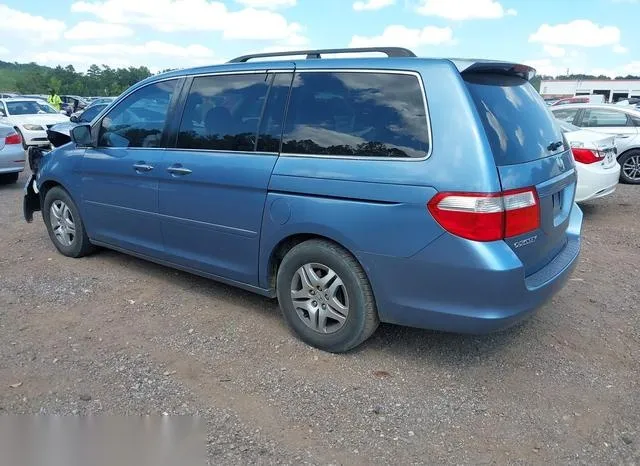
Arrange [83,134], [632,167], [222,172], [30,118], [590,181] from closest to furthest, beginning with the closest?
[222,172], [83,134], [590,181], [632,167], [30,118]

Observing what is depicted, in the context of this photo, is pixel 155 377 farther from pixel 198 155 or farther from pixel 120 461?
pixel 198 155

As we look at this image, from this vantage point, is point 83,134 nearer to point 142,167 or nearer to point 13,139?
point 142,167

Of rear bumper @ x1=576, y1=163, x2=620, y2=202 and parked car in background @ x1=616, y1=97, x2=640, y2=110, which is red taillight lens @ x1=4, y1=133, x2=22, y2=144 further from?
parked car in background @ x1=616, y1=97, x2=640, y2=110

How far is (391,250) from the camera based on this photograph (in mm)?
3092

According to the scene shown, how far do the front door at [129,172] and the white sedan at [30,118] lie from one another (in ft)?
36.3

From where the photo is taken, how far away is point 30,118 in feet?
51.4

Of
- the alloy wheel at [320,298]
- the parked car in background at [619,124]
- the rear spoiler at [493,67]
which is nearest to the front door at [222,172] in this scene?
the alloy wheel at [320,298]

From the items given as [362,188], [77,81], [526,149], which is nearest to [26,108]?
[362,188]

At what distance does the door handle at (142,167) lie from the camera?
14.3 ft

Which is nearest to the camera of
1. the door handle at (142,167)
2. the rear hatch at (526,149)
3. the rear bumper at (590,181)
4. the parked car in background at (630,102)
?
the rear hatch at (526,149)

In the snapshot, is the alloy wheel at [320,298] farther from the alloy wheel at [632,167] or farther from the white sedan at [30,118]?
the white sedan at [30,118]

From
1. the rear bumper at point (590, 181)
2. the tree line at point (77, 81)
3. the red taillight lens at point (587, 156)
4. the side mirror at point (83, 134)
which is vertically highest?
the tree line at point (77, 81)

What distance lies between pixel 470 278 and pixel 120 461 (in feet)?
6.45

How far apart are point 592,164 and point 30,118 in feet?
48.7
